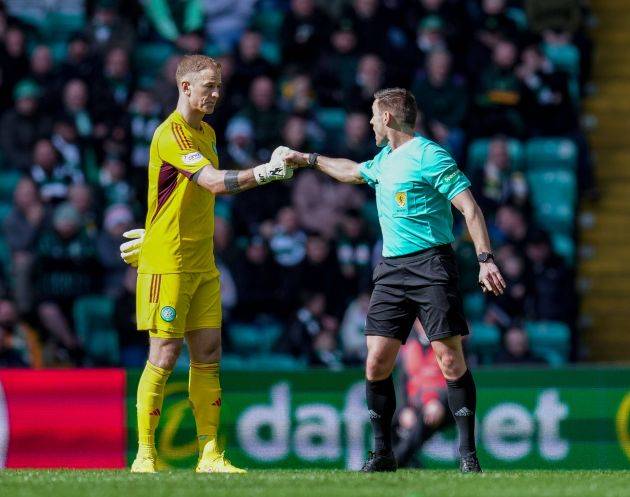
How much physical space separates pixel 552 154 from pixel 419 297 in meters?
7.73

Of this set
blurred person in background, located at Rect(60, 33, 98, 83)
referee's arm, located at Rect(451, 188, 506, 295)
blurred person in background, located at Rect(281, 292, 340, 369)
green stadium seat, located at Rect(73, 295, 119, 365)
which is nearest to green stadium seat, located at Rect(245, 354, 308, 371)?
blurred person in background, located at Rect(281, 292, 340, 369)

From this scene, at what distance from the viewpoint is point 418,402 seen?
11.0 m

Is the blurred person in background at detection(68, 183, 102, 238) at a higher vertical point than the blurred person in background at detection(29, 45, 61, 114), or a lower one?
lower

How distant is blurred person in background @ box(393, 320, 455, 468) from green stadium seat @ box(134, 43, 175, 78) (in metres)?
5.70

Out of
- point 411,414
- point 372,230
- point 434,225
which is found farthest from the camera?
point 372,230

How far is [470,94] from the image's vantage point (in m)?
15.4

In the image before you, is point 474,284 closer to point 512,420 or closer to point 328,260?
point 328,260

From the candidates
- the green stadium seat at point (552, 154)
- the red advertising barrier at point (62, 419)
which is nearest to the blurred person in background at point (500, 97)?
the green stadium seat at point (552, 154)

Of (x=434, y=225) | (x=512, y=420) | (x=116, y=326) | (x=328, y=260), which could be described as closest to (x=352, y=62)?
(x=328, y=260)

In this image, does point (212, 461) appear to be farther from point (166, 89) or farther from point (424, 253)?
point (166, 89)

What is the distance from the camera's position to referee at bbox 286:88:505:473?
7988mm

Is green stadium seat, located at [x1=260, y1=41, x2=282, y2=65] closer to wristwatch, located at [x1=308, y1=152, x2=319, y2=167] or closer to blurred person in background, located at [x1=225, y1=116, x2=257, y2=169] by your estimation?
blurred person in background, located at [x1=225, y1=116, x2=257, y2=169]

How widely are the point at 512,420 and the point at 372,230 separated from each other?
3714 millimetres

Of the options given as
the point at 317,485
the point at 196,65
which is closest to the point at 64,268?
the point at 196,65
